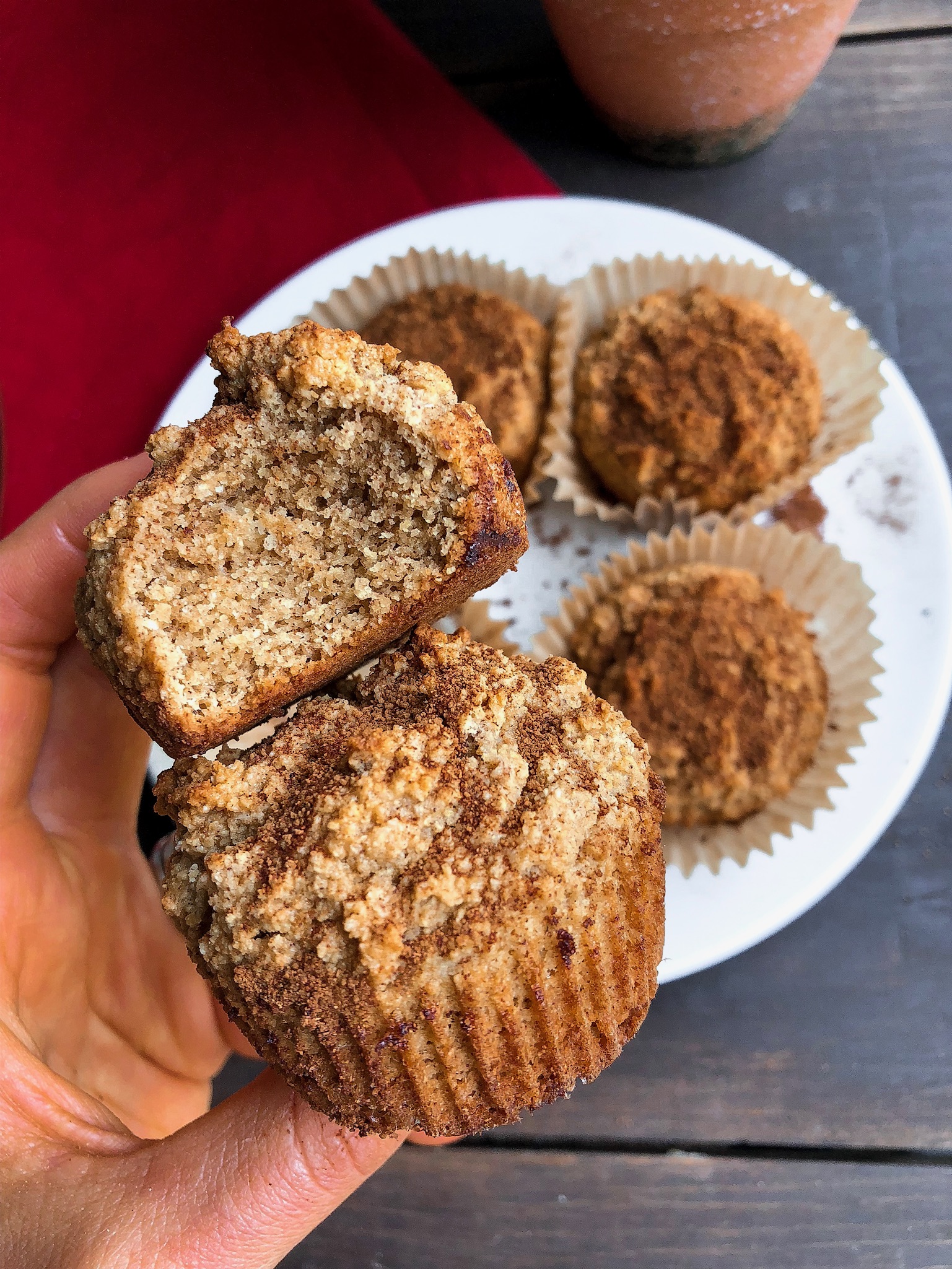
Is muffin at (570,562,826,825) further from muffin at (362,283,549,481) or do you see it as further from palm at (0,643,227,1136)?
palm at (0,643,227,1136)

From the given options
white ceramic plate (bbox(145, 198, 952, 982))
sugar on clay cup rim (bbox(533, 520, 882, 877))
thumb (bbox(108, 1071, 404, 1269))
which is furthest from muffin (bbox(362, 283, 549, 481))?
thumb (bbox(108, 1071, 404, 1269))

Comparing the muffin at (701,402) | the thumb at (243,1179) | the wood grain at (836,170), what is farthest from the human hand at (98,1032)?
the wood grain at (836,170)

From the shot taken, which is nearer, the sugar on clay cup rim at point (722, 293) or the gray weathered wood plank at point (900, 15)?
the sugar on clay cup rim at point (722, 293)

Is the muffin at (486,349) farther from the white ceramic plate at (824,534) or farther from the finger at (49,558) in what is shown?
the finger at (49,558)

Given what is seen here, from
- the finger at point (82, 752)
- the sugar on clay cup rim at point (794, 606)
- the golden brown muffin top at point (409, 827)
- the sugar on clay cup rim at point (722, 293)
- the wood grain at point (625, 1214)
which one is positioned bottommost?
the wood grain at point (625, 1214)

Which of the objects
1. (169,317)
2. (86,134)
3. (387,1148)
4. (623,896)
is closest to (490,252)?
(169,317)

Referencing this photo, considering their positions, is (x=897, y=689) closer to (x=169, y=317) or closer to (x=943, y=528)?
(x=943, y=528)

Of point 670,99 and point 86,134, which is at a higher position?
point 86,134

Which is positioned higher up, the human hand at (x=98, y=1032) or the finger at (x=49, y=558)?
the finger at (x=49, y=558)
